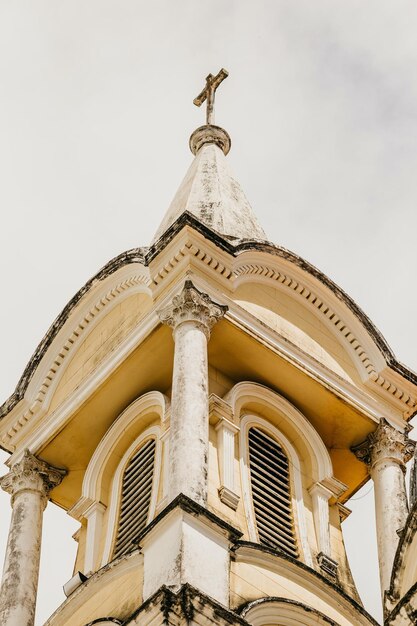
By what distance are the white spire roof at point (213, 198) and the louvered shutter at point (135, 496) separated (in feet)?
12.0

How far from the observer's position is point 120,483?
2577 centimetres

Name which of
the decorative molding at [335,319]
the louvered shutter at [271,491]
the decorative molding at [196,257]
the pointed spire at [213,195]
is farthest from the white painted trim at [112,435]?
the pointed spire at [213,195]

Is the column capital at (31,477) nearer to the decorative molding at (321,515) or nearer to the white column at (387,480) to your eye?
the decorative molding at (321,515)

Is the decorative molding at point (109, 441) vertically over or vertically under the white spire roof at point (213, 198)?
under

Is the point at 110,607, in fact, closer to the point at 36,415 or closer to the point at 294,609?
the point at 294,609

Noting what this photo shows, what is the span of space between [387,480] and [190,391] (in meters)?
3.79

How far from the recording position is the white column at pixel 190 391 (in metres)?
22.1

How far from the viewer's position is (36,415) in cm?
2700

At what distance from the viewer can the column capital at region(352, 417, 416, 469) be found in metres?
26.1

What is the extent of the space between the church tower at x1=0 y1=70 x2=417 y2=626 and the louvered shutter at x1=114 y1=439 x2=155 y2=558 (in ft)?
0.10

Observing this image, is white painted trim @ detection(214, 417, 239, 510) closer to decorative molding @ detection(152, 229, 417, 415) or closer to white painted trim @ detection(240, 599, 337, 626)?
white painted trim @ detection(240, 599, 337, 626)

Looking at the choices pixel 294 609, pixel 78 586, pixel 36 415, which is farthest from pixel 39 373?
pixel 294 609

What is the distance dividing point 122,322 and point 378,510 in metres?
4.75

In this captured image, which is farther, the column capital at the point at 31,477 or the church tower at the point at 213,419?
the column capital at the point at 31,477
